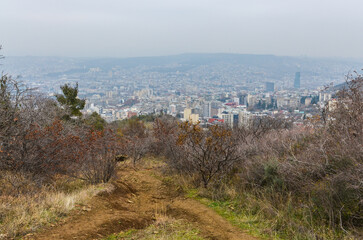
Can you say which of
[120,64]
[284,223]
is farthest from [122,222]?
[120,64]

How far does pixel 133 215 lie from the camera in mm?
4957

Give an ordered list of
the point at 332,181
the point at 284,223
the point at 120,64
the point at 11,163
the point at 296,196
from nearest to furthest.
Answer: the point at 332,181
the point at 284,223
the point at 296,196
the point at 11,163
the point at 120,64

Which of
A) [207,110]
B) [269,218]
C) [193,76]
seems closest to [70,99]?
[269,218]

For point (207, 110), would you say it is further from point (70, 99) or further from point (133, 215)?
point (133, 215)

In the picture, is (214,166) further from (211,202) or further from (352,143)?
(352,143)

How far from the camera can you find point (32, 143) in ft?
19.4

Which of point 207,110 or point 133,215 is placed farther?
point 207,110

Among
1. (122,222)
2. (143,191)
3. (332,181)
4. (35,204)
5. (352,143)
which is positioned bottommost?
(143,191)

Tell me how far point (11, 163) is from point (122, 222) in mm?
2781

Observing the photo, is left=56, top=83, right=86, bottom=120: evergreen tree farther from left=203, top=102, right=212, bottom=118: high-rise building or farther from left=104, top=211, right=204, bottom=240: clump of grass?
left=203, top=102, right=212, bottom=118: high-rise building

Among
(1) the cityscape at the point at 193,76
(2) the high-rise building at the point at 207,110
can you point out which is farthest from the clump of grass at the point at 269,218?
(1) the cityscape at the point at 193,76

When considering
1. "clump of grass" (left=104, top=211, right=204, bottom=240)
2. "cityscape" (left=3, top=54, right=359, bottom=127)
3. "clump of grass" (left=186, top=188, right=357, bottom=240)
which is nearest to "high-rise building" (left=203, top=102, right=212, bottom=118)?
"cityscape" (left=3, top=54, right=359, bottom=127)

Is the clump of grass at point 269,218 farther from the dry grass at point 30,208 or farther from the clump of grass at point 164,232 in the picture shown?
the dry grass at point 30,208

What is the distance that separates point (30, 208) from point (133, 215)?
1628 millimetres
